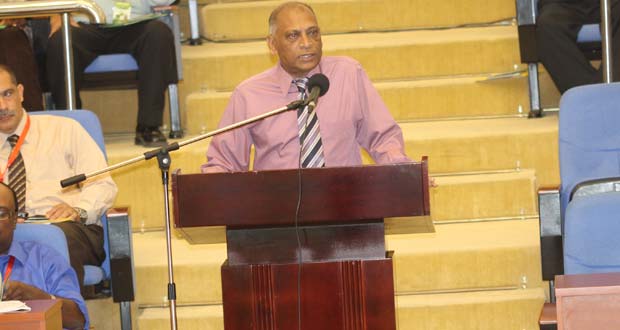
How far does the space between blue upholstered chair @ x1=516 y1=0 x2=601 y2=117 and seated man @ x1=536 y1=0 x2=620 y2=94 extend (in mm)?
32

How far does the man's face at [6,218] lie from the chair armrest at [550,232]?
1.93 metres

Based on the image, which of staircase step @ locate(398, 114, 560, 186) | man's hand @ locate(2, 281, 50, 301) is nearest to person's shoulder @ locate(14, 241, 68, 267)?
man's hand @ locate(2, 281, 50, 301)

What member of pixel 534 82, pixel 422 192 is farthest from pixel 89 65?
pixel 422 192

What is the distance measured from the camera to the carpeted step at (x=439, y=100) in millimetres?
6402

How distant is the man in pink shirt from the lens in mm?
3883

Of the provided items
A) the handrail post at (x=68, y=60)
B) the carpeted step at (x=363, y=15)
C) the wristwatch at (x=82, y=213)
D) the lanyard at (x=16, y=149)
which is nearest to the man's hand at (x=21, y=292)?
the wristwatch at (x=82, y=213)

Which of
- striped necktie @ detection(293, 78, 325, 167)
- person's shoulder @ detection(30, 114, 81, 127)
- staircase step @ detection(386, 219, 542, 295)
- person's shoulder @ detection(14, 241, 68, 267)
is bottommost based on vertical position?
staircase step @ detection(386, 219, 542, 295)

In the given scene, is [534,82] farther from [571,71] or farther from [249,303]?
[249,303]

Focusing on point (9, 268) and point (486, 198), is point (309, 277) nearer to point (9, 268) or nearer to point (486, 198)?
point (9, 268)

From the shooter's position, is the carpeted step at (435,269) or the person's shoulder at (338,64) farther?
the carpeted step at (435,269)

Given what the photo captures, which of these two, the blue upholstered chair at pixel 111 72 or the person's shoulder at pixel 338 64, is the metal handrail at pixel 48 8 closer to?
the blue upholstered chair at pixel 111 72

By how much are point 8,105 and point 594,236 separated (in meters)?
2.51

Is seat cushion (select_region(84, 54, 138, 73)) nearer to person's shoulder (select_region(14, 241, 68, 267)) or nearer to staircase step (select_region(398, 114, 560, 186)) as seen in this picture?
staircase step (select_region(398, 114, 560, 186))

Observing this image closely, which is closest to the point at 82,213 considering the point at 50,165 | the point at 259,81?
the point at 50,165
